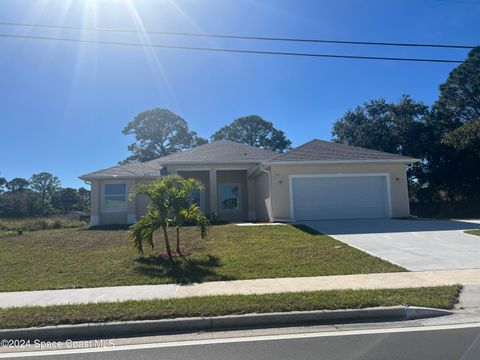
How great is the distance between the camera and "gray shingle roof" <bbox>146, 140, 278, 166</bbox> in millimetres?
21281

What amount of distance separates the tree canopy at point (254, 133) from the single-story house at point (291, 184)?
27.0 meters

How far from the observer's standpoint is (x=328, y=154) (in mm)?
19109

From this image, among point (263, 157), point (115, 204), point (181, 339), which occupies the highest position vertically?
point (263, 157)

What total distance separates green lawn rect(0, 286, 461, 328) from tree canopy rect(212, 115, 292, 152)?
43.3 m

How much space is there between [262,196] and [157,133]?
29.3 m

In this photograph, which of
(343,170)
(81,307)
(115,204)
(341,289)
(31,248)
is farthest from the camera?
(115,204)

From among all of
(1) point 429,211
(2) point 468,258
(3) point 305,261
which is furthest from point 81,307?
(1) point 429,211

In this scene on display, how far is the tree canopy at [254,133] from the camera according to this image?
49.6 meters

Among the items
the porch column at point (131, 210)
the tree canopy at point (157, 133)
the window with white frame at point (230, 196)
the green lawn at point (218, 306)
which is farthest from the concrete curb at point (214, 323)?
the tree canopy at point (157, 133)

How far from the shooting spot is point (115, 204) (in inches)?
844

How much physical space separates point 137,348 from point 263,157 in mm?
18368

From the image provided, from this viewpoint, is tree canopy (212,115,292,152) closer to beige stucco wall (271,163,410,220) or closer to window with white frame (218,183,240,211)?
window with white frame (218,183,240,211)

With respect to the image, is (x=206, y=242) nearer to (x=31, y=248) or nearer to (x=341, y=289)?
(x=31, y=248)

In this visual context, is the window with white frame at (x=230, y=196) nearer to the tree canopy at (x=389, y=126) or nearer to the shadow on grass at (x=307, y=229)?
the shadow on grass at (x=307, y=229)
